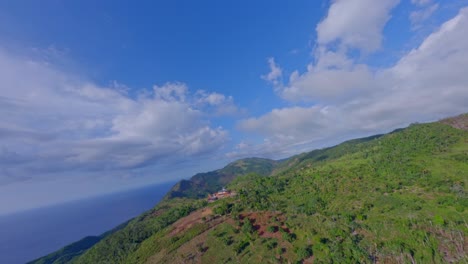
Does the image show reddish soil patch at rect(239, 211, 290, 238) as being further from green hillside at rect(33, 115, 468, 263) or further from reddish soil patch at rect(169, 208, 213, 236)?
reddish soil patch at rect(169, 208, 213, 236)

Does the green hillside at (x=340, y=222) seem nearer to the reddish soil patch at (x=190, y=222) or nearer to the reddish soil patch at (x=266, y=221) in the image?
the reddish soil patch at (x=266, y=221)

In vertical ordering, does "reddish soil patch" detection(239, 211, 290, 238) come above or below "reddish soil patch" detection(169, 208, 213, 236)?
below

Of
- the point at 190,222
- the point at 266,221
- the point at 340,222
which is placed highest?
the point at 190,222

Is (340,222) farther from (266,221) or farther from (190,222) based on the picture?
(190,222)

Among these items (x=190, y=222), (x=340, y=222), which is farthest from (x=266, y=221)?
(x=190, y=222)

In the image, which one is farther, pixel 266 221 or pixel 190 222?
pixel 190 222

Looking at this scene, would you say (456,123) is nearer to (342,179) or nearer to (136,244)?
(342,179)

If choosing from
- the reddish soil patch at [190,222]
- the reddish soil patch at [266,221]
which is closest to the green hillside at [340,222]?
the reddish soil patch at [266,221]

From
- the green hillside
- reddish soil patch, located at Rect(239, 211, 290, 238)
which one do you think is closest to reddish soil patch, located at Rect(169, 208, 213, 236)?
the green hillside
